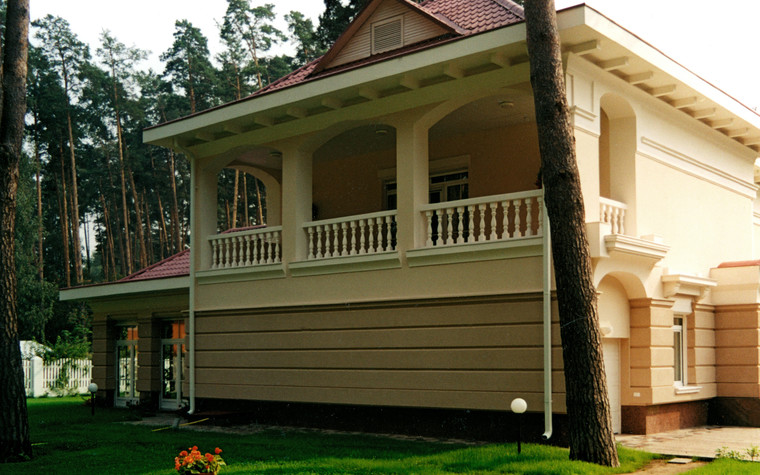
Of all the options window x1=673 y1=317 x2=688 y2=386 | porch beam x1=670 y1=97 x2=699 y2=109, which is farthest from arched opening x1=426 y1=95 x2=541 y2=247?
window x1=673 y1=317 x2=688 y2=386

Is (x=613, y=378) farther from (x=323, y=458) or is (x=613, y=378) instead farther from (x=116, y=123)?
(x=116, y=123)

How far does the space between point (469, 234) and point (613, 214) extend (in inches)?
86.0

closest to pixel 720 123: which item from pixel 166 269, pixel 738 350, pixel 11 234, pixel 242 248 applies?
pixel 738 350

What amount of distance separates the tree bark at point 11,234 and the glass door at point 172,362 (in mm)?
7542

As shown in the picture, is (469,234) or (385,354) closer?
(469,234)

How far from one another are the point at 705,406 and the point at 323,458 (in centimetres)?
736

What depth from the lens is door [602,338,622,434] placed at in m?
12.2

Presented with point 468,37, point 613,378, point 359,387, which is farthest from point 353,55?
point 613,378

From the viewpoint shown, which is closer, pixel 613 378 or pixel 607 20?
pixel 607 20

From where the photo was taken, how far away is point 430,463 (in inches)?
381

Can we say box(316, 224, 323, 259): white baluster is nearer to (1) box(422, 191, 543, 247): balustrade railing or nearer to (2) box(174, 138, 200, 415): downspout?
(1) box(422, 191, 543, 247): balustrade railing

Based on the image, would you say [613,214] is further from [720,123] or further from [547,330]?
[720,123]

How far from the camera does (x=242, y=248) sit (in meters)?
15.3

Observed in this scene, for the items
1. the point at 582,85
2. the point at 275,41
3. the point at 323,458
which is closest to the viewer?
the point at 323,458
